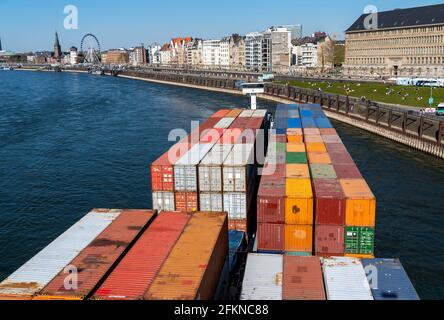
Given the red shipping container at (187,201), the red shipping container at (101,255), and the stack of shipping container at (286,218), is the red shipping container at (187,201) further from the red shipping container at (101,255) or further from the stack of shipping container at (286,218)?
the red shipping container at (101,255)

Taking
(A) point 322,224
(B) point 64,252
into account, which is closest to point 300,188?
(A) point 322,224

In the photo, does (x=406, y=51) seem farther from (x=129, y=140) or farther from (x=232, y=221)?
(x=232, y=221)

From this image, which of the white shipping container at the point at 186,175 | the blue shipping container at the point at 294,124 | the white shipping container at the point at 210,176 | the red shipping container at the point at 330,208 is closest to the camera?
the red shipping container at the point at 330,208

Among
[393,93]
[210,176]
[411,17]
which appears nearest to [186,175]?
[210,176]

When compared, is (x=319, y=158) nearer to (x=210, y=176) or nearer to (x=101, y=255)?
(x=210, y=176)

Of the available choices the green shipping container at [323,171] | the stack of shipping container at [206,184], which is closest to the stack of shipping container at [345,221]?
the green shipping container at [323,171]

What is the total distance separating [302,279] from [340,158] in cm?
1684

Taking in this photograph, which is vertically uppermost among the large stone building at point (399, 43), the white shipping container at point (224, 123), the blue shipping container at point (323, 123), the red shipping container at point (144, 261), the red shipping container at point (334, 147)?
the large stone building at point (399, 43)

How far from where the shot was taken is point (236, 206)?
88.3 ft

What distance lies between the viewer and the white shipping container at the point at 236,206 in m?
26.8

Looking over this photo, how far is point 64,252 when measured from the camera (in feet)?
53.7

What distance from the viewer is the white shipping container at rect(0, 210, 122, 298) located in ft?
44.9
